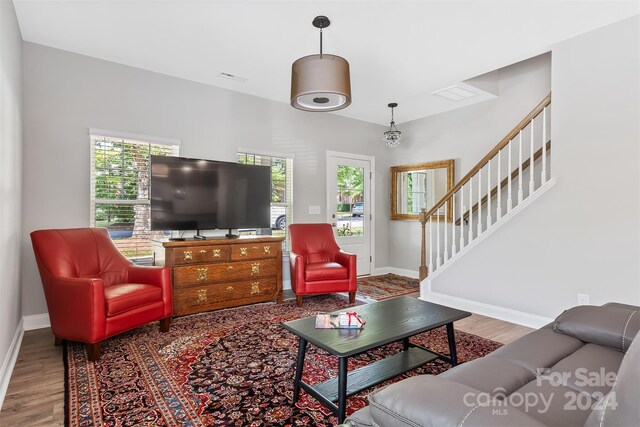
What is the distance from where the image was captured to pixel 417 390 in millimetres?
892

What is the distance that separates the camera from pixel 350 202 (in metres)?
5.87

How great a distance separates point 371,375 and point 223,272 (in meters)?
2.19

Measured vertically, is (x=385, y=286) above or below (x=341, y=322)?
below

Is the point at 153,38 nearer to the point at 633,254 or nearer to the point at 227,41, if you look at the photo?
the point at 227,41

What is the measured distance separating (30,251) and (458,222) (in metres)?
5.26

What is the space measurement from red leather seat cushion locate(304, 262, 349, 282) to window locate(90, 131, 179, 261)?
184 cm

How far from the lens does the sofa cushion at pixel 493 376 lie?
1196mm

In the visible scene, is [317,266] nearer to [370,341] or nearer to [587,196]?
[370,341]

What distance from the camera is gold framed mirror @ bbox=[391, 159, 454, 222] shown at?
17.9ft

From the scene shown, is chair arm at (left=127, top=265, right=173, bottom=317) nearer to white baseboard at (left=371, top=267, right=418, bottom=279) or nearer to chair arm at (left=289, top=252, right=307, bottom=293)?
chair arm at (left=289, top=252, right=307, bottom=293)

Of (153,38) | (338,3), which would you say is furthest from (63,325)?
(338,3)

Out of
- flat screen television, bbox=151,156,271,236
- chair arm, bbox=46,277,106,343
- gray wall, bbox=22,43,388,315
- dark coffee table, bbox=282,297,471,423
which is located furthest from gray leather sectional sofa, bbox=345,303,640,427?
gray wall, bbox=22,43,388,315

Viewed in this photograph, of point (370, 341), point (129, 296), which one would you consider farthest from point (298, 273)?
point (370, 341)

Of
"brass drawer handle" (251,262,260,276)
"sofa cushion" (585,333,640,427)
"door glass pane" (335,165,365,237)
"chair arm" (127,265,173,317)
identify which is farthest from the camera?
"door glass pane" (335,165,365,237)
